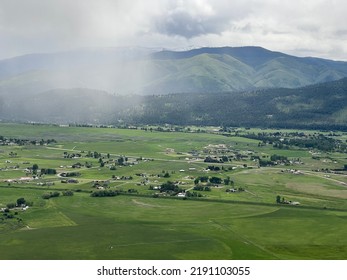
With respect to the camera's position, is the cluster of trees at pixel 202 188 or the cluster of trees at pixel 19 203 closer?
the cluster of trees at pixel 19 203

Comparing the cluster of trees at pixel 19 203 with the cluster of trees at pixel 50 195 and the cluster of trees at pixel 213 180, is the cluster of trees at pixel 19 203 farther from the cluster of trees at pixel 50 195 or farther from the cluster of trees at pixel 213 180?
the cluster of trees at pixel 213 180

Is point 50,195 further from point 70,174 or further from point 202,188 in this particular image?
point 202,188

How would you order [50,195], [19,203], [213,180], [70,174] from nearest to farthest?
[19,203], [50,195], [213,180], [70,174]

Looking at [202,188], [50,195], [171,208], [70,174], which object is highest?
[70,174]

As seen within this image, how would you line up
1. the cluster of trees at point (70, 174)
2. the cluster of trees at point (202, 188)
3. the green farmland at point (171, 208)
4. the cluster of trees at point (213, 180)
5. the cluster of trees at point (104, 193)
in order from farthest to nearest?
the cluster of trees at point (70, 174) → the cluster of trees at point (213, 180) → the cluster of trees at point (202, 188) → the cluster of trees at point (104, 193) → the green farmland at point (171, 208)

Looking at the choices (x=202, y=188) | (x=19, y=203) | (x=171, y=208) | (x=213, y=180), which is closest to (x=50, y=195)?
(x=19, y=203)

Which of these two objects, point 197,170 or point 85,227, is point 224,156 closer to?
point 197,170

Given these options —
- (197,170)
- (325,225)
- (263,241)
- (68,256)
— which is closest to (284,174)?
(197,170)

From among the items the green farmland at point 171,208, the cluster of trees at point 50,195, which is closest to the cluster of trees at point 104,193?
the green farmland at point 171,208
